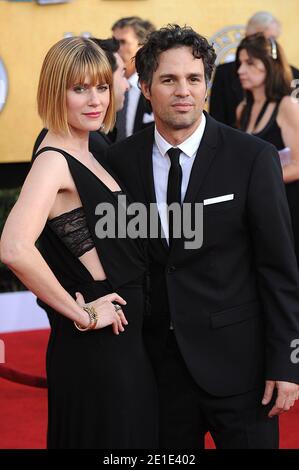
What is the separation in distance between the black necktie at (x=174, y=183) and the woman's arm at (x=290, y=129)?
209cm

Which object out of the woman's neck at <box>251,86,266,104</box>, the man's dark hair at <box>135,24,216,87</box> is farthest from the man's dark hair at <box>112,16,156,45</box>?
the man's dark hair at <box>135,24,216,87</box>

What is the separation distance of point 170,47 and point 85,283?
2.42 ft

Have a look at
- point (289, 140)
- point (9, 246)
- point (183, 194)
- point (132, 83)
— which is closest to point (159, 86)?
point (183, 194)

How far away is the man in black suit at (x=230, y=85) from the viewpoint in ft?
16.9

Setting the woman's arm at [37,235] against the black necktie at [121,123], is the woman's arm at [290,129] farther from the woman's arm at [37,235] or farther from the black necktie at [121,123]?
the woman's arm at [37,235]

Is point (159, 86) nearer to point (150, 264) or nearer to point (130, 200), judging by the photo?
point (130, 200)

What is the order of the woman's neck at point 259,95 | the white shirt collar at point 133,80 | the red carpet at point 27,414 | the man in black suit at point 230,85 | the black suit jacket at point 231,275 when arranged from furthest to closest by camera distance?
the white shirt collar at point 133,80 → the man in black suit at point 230,85 → the woman's neck at point 259,95 → the red carpet at point 27,414 → the black suit jacket at point 231,275

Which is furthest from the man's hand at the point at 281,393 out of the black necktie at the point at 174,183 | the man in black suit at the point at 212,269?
the black necktie at the point at 174,183

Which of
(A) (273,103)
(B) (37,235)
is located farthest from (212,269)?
(A) (273,103)

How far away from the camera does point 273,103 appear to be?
458cm

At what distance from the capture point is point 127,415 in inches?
93.7

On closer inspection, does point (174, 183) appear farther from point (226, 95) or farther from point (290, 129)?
point (226, 95)

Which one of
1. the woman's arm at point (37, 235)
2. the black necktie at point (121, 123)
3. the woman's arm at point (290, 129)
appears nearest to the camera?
the woman's arm at point (37, 235)

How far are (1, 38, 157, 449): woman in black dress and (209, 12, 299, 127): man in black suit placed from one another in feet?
9.29
